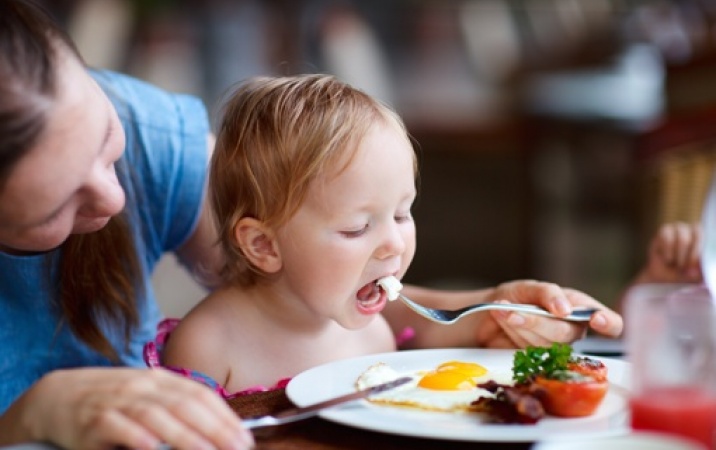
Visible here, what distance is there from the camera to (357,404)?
3.24 feet

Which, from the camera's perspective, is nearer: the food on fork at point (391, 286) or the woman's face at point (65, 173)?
the woman's face at point (65, 173)

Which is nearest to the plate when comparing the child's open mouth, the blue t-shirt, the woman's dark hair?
the child's open mouth

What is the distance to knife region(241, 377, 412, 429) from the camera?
0.93m

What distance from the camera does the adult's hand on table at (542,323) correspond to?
4.27ft

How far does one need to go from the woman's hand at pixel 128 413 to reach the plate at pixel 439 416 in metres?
0.13

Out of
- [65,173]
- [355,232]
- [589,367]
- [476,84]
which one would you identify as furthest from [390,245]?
[476,84]

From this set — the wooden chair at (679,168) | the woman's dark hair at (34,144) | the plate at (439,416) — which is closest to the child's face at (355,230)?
the plate at (439,416)

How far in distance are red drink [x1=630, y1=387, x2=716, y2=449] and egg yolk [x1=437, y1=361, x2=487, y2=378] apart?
300mm

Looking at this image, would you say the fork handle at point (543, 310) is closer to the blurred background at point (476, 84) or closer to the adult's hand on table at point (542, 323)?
the adult's hand on table at point (542, 323)

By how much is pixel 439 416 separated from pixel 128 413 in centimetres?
32

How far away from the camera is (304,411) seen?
0.95 m

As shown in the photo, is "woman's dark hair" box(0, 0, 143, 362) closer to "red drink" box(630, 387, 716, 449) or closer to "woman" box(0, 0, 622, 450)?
"woman" box(0, 0, 622, 450)

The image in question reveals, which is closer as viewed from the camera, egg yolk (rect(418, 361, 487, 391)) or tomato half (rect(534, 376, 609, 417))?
tomato half (rect(534, 376, 609, 417))

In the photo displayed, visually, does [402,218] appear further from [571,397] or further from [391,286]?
[571,397]
